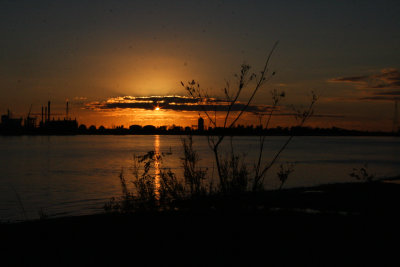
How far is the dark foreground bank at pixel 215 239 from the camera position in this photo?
859 cm

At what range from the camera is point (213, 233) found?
1054 cm

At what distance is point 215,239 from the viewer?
998cm

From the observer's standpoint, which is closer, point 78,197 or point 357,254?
point 357,254

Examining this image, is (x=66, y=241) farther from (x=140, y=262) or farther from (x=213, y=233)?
(x=213, y=233)

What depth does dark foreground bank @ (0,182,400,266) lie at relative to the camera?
338 inches

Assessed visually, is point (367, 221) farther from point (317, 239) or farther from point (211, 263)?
point (211, 263)

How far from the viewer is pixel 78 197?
105 ft

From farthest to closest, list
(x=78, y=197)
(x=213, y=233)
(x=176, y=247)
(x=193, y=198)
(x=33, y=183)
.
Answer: (x=33, y=183) → (x=78, y=197) → (x=193, y=198) → (x=213, y=233) → (x=176, y=247)

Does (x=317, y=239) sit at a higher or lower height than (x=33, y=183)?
higher

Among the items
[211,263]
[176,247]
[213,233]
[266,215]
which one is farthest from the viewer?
[266,215]

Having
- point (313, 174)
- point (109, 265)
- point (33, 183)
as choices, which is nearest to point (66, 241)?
point (109, 265)

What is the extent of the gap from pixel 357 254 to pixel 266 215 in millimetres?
4221

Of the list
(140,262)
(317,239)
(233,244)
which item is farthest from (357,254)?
(140,262)

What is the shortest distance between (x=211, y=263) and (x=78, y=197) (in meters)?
25.7
